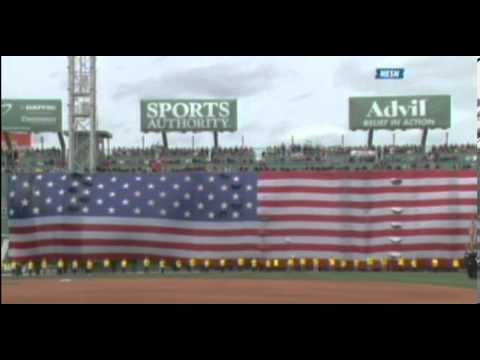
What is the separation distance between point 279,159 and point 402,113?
24.0ft

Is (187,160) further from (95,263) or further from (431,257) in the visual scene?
(431,257)

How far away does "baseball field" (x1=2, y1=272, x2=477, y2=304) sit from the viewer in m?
15.5

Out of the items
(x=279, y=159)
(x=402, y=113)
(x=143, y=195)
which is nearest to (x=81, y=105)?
(x=143, y=195)

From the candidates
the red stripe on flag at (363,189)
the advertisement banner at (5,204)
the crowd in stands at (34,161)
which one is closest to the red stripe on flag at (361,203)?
the red stripe on flag at (363,189)

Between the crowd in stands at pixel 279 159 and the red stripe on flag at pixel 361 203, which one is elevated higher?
the crowd in stands at pixel 279 159

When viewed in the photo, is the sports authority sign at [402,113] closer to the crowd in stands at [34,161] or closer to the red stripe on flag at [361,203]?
the red stripe on flag at [361,203]

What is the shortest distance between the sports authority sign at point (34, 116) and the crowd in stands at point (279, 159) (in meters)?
1.78

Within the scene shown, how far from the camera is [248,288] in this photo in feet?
60.1

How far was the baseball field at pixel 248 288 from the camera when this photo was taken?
1553 centimetres

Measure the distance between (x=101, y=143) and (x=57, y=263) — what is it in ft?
25.8

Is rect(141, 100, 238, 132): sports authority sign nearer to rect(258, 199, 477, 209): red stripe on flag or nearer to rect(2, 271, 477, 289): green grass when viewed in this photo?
rect(258, 199, 477, 209): red stripe on flag

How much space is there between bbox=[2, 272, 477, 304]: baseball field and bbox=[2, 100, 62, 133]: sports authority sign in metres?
10.5

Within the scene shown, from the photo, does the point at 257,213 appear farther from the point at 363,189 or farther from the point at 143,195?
A: the point at 143,195

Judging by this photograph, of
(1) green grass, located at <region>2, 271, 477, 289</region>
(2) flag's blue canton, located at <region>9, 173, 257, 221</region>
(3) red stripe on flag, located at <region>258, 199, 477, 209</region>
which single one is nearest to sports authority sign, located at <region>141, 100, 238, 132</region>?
(2) flag's blue canton, located at <region>9, 173, 257, 221</region>
